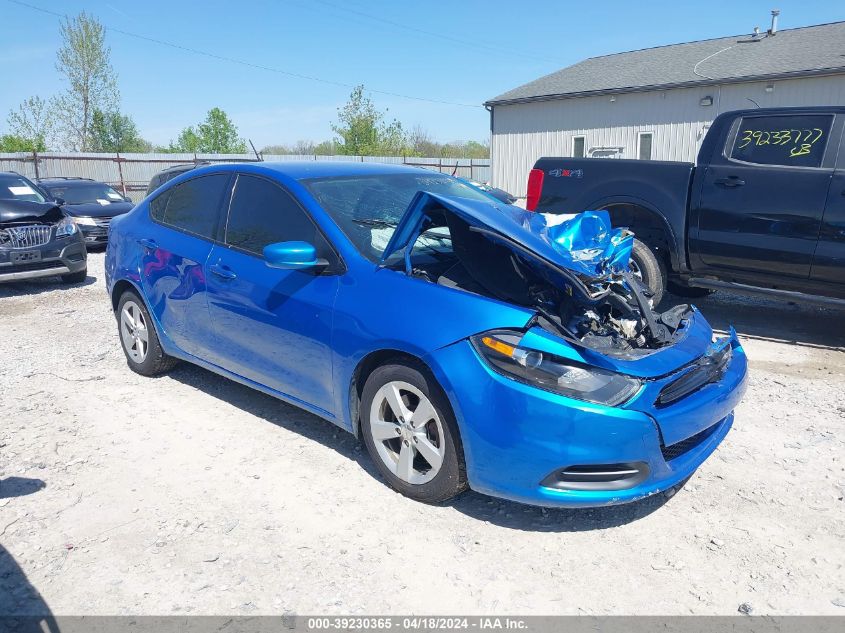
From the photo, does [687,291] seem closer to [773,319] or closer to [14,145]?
[773,319]

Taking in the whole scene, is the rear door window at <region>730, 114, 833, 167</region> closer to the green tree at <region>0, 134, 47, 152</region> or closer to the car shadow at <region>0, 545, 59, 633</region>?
the car shadow at <region>0, 545, 59, 633</region>

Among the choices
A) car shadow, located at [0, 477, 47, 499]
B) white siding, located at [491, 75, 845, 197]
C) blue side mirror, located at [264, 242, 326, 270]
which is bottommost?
car shadow, located at [0, 477, 47, 499]

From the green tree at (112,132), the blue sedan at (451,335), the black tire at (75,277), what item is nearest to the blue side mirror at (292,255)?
the blue sedan at (451,335)

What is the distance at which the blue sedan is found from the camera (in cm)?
283

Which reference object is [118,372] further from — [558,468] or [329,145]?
[329,145]

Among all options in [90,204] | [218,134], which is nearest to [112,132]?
[218,134]

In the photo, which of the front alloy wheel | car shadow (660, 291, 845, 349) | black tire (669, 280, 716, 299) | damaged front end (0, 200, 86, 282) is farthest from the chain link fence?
the front alloy wheel

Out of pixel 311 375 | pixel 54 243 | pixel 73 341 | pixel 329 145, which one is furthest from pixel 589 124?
pixel 329 145

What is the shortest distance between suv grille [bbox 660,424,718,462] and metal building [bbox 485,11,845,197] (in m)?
16.4

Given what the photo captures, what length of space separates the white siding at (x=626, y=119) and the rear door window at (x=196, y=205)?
17.6 metres

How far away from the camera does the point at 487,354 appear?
9.48 feet

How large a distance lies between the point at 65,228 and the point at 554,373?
8615mm

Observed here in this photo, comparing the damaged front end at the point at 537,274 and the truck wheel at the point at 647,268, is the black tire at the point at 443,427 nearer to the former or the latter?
the damaged front end at the point at 537,274

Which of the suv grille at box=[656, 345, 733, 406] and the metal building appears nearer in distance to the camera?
the suv grille at box=[656, 345, 733, 406]
